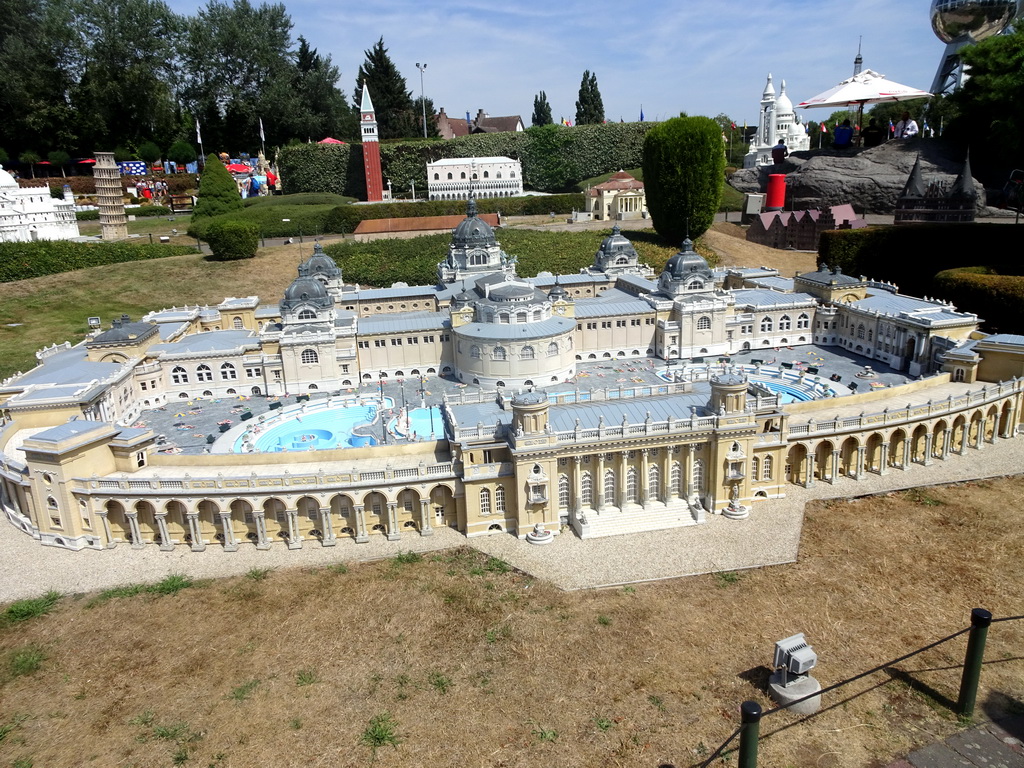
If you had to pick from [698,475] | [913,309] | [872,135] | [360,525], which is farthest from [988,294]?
[872,135]

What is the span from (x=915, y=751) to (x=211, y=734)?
23.1m

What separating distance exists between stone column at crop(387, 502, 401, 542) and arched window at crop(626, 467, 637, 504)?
480 inches

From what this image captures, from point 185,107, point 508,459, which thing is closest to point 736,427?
point 508,459

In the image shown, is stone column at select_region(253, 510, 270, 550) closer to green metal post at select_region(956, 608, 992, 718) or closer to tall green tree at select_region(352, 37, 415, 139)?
green metal post at select_region(956, 608, 992, 718)

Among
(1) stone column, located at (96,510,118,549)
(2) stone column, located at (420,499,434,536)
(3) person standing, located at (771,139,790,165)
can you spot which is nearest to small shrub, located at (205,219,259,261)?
(1) stone column, located at (96,510,118,549)

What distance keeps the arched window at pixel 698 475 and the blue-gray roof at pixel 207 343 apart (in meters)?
37.6

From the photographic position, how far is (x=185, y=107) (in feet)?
416

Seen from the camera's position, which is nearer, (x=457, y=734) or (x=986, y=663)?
(x=457, y=734)

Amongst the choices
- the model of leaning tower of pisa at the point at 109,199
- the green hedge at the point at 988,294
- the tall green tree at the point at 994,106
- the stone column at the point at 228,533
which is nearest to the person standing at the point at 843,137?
the tall green tree at the point at 994,106

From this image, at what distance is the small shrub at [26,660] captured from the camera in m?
27.5

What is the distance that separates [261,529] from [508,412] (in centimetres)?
1421

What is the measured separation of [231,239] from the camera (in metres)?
86.9

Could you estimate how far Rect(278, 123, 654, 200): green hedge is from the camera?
114m

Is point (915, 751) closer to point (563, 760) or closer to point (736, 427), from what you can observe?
point (563, 760)
